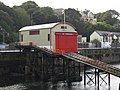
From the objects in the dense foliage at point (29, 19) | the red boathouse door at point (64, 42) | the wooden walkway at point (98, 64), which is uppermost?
the dense foliage at point (29, 19)

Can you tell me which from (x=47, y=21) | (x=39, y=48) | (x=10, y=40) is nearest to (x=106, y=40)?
(x=47, y=21)

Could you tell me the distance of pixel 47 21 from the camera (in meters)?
124

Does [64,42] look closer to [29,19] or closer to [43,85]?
[43,85]

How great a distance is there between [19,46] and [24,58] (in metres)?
4.73

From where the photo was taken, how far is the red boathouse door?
5966cm

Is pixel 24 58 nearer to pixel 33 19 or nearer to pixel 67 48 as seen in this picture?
pixel 67 48

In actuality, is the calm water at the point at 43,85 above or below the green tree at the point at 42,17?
below

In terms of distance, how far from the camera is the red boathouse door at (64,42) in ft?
196

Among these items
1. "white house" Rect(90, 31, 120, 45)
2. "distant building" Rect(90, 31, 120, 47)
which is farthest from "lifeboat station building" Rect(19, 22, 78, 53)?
"white house" Rect(90, 31, 120, 45)

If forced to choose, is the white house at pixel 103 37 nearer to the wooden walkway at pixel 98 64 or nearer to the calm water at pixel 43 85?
the calm water at pixel 43 85

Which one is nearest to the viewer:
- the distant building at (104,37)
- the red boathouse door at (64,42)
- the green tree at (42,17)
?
the red boathouse door at (64,42)

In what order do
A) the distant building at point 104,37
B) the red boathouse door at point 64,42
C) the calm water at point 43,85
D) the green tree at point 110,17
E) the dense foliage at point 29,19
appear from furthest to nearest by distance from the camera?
1. the green tree at point 110,17
2. the distant building at point 104,37
3. the dense foliage at point 29,19
4. the red boathouse door at point 64,42
5. the calm water at point 43,85

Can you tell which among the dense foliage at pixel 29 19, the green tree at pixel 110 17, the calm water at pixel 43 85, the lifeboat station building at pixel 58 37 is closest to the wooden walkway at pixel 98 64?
the lifeboat station building at pixel 58 37

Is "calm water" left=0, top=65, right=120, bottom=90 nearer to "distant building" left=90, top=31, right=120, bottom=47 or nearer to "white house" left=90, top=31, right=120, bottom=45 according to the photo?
"distant building" left=90, top=31, right=120, bottom=47
